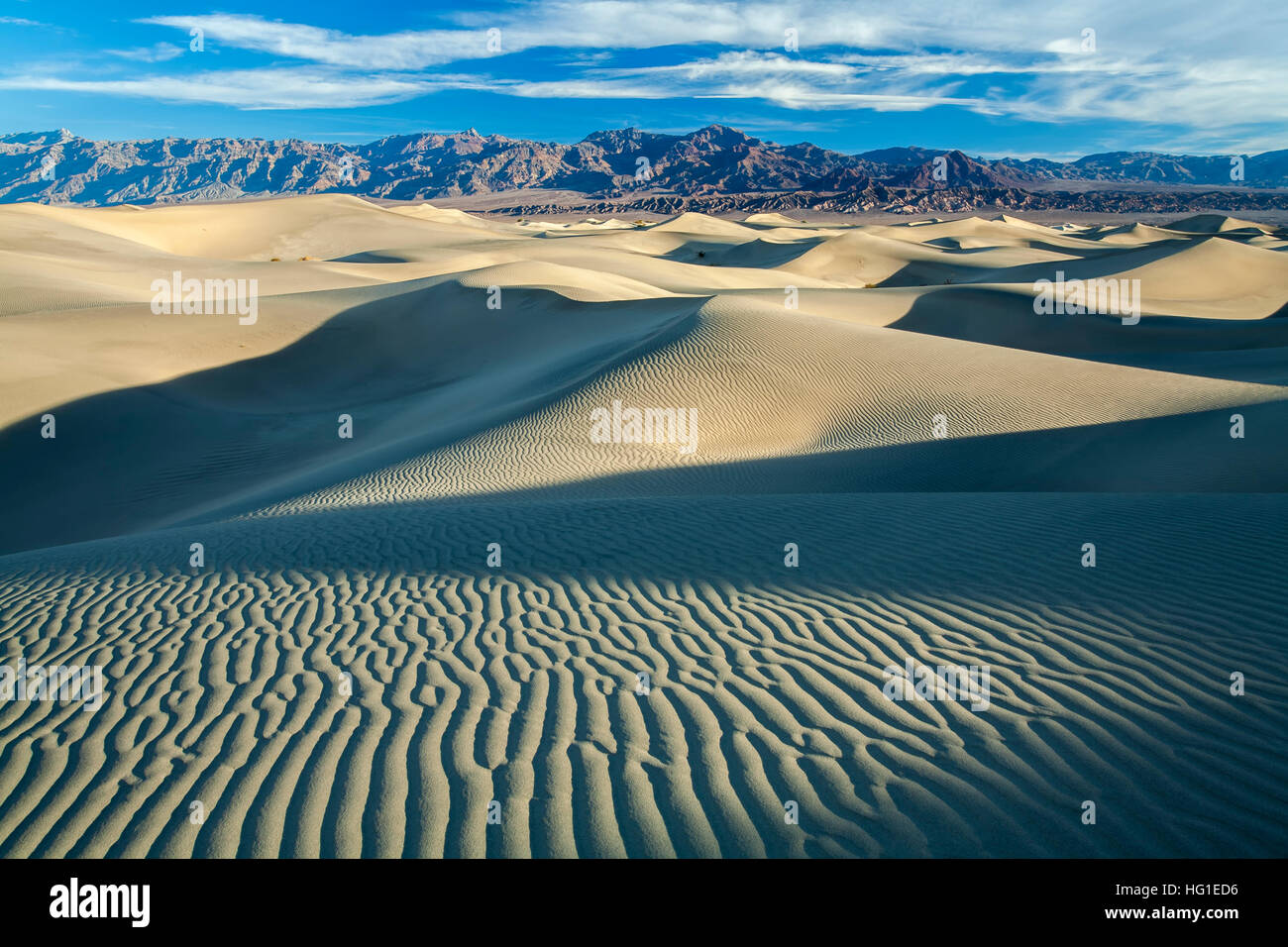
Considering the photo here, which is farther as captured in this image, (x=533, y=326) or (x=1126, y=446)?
(x=533, y=326)

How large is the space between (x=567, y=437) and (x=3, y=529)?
878 centimetres

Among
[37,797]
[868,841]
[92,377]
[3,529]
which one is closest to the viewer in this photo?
[868,841]

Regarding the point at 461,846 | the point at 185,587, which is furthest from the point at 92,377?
the point at 461,846

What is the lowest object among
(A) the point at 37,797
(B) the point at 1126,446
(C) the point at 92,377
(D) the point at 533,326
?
(A) the point at 37,797

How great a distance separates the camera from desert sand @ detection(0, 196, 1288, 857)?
10.5 feet

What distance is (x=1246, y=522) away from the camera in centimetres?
655

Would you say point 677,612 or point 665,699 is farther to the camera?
point 677,612

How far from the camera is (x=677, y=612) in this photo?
17.1 ft

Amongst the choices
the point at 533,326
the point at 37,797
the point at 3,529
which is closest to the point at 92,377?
the point at 3,529

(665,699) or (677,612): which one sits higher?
(677,612)

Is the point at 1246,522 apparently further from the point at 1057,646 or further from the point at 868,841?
the point at 868,841

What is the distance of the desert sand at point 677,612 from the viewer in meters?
3.21
